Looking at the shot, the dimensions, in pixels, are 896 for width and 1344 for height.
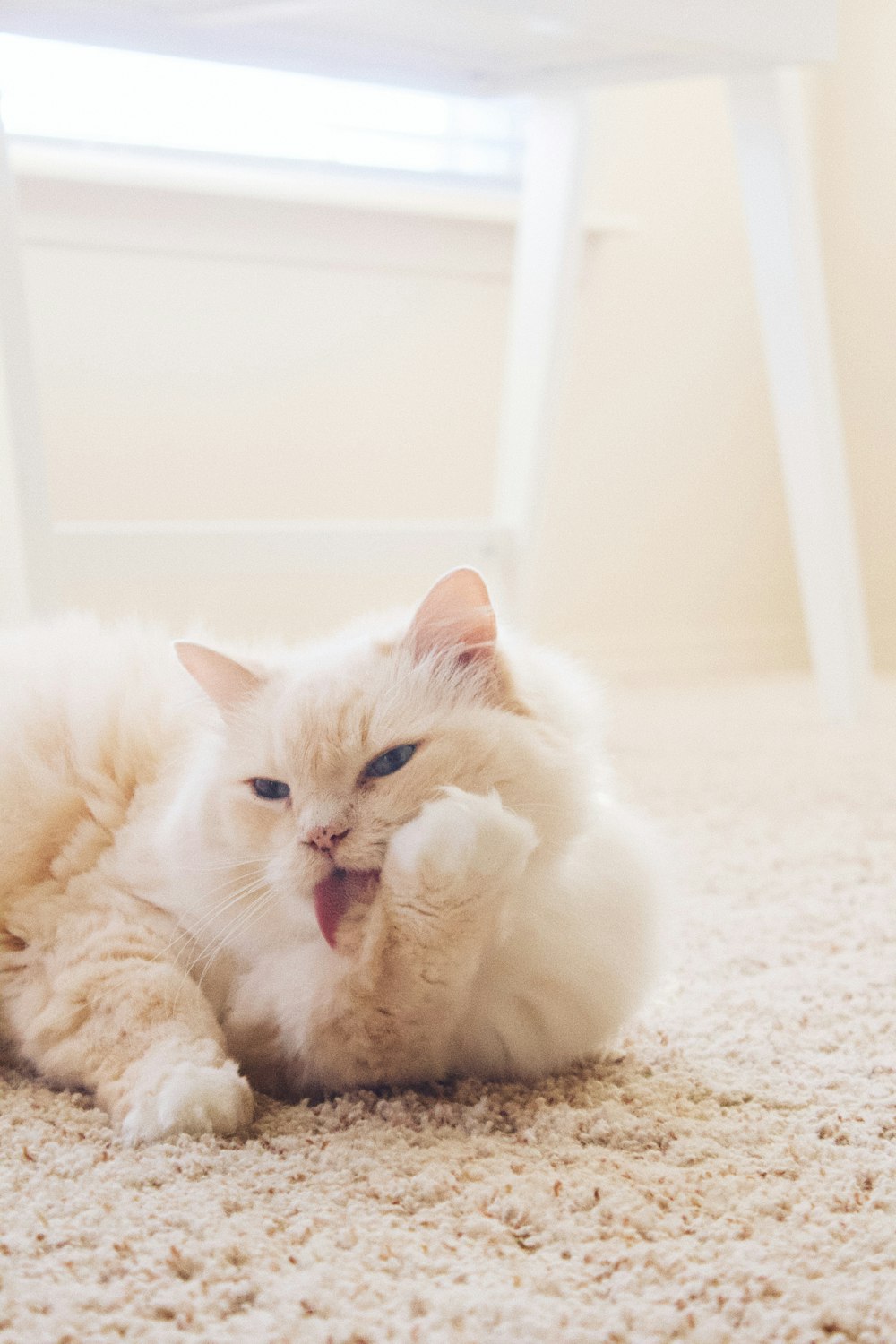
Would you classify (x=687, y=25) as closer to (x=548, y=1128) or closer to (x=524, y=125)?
(x=548, y=1128)

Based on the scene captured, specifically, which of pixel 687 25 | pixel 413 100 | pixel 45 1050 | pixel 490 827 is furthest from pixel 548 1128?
pixel 413 100

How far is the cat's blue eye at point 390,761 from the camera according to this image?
0.75m

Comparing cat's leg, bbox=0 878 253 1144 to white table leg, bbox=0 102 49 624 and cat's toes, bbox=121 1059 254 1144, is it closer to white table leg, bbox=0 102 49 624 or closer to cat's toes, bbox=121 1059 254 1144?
cat's toes, bbox=121 1059 254 1144

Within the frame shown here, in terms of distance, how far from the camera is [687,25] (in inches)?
56.9

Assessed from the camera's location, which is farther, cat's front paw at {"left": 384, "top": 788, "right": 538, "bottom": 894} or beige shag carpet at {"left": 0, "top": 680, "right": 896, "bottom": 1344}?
cat's front paw at {"left": 384, "top": 788, "right": 538, "bottom": 894}

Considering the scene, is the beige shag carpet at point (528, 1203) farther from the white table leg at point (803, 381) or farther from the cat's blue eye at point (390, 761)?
the white table leg at point (803, 381)

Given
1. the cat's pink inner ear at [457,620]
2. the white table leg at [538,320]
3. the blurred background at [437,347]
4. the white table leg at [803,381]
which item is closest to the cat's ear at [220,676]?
the cat's pink inner ear at [457,620]

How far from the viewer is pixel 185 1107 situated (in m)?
0.73

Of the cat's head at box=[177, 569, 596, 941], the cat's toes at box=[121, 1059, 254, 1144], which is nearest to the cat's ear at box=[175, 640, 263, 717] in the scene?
the cat's head at box=[177, 569, 596, 941]

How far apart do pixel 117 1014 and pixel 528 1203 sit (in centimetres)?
30

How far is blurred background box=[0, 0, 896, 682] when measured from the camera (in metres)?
2.36

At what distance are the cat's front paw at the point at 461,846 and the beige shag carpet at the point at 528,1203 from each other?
6.1 inches

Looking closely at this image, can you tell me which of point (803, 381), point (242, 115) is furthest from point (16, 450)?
point (242, 115)

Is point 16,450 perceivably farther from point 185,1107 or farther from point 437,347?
point 437,347
